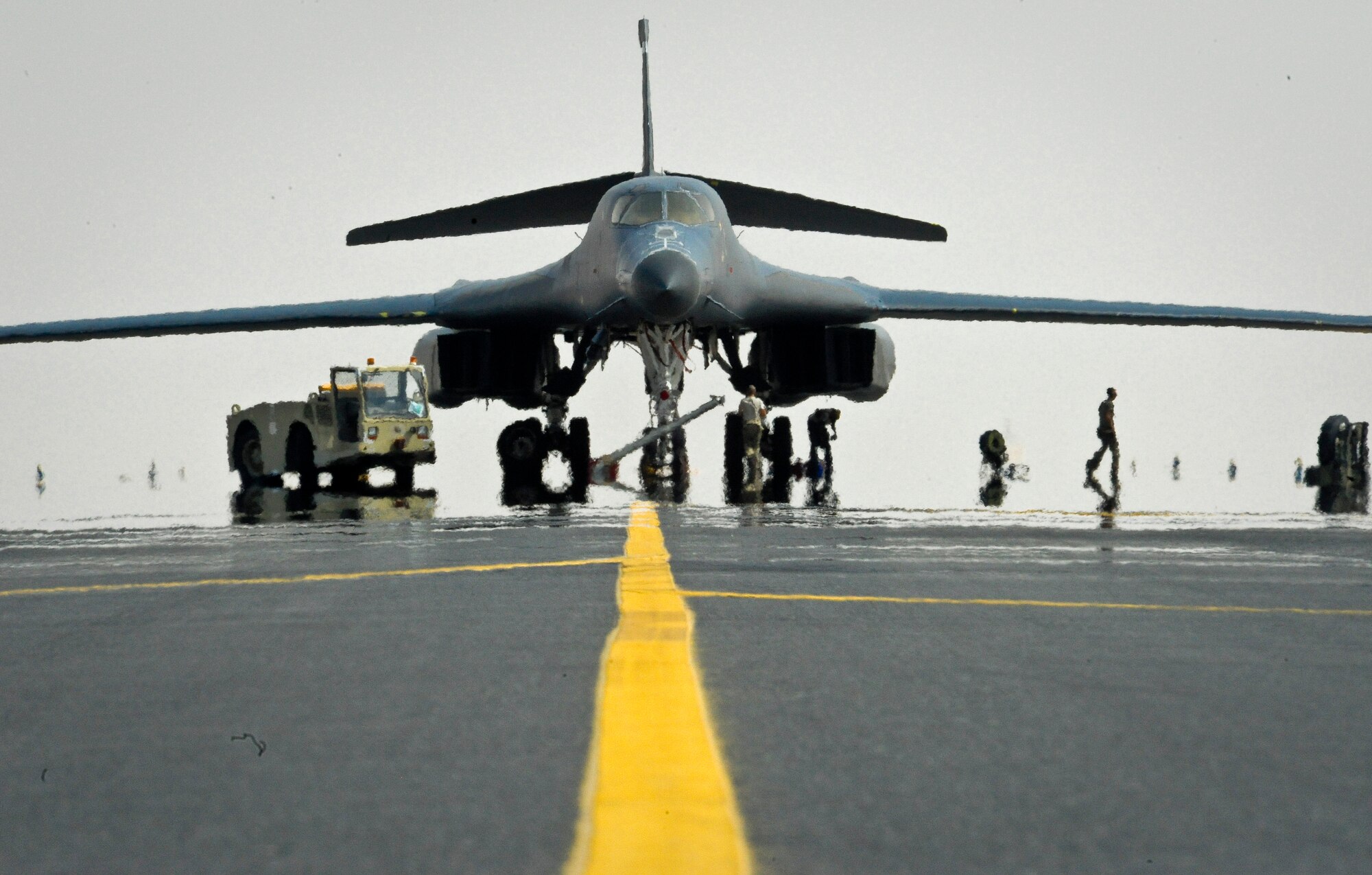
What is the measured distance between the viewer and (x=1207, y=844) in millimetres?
2365

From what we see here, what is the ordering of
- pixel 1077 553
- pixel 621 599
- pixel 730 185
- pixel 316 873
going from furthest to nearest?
pixel 730 185 → pixel 1077 553 → pixel 621 599 → pixel 316 873

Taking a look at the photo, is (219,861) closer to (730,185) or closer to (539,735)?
(539,735)

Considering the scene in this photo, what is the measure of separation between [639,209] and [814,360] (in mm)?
4293

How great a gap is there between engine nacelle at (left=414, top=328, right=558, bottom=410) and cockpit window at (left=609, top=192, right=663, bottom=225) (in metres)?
3.26

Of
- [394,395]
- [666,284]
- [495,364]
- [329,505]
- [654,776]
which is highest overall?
[666,284]

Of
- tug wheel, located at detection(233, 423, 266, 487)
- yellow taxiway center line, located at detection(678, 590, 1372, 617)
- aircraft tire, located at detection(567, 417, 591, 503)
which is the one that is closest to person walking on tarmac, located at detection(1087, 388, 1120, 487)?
aircraft tire, located at detection(567, 417, 591, 503)

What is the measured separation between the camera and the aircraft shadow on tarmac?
14039mm

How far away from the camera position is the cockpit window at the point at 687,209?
19.3m

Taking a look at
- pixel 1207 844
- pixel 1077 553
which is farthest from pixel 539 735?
pixel 1077 553

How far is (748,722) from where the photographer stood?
3430 mm

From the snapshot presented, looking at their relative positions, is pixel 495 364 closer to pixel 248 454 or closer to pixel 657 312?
pixel 657 312

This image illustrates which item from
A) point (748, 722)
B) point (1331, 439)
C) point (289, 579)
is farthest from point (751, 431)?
point (748, 722)

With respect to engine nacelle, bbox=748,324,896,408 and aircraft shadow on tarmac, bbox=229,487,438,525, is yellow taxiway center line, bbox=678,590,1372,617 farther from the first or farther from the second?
engine nacelle, bbox=748,324,896,408

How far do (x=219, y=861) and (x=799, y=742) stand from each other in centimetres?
126
